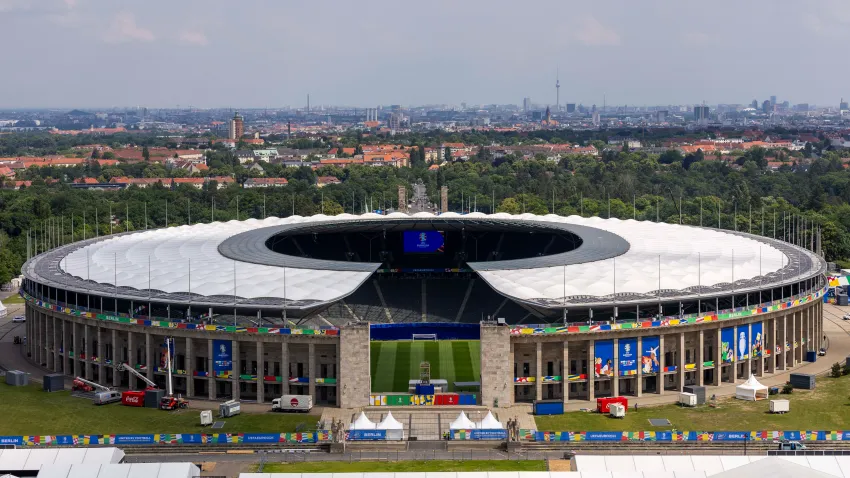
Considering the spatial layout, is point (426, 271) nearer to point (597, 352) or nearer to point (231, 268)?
point (231, 268)

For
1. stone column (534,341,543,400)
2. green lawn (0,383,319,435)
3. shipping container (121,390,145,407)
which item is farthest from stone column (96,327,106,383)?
stone column (534,341,543,400)

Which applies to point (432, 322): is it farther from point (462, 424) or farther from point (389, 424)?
point (389, 424)

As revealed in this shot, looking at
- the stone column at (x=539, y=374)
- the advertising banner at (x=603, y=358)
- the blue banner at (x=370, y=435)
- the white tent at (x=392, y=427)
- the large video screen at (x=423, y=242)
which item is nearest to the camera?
the blue banner at (x=370, y=435)

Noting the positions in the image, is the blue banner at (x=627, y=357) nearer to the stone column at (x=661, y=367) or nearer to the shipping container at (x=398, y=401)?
the stone column at (x=661, y=367)

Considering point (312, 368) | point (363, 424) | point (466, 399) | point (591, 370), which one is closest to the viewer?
point (363, 424)

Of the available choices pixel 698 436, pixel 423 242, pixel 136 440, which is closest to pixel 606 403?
pixel 698 436

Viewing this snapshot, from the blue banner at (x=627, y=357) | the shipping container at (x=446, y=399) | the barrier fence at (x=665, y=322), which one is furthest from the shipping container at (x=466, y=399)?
the blue banner at (x=627, y=357)
